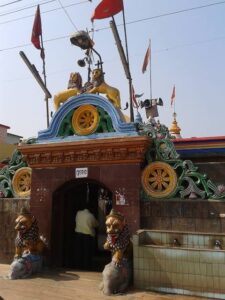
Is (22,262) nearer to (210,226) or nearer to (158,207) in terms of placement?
(158,207)

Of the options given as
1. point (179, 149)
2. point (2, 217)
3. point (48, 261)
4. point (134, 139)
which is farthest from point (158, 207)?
point (2, 217)

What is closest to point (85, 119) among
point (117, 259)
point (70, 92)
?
point (70, 92)

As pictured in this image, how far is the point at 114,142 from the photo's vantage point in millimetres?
8031

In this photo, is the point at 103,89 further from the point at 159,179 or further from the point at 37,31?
the point at 37,31

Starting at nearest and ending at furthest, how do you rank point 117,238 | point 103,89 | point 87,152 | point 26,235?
point 117,238, point 26,235, point 87,152, point 103,89

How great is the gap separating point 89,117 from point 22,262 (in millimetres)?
3749

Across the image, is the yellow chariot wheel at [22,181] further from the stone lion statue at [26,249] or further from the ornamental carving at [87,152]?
the stone lion statue at [26,249]

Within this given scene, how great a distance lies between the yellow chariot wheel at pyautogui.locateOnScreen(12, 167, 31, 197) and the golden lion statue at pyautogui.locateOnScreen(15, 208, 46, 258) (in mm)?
1450

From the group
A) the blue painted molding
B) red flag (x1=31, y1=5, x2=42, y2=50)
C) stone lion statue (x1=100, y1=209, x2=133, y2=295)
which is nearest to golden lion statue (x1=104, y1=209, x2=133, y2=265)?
stone lion statue (x1=100, y1=209, x2=133, y2=295)

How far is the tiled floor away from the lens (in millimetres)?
6387

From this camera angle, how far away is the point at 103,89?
9156 mm

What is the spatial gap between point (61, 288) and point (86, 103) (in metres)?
4.34

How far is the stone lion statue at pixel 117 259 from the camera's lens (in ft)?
21.5

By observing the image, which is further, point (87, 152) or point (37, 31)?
point (37, 31)
